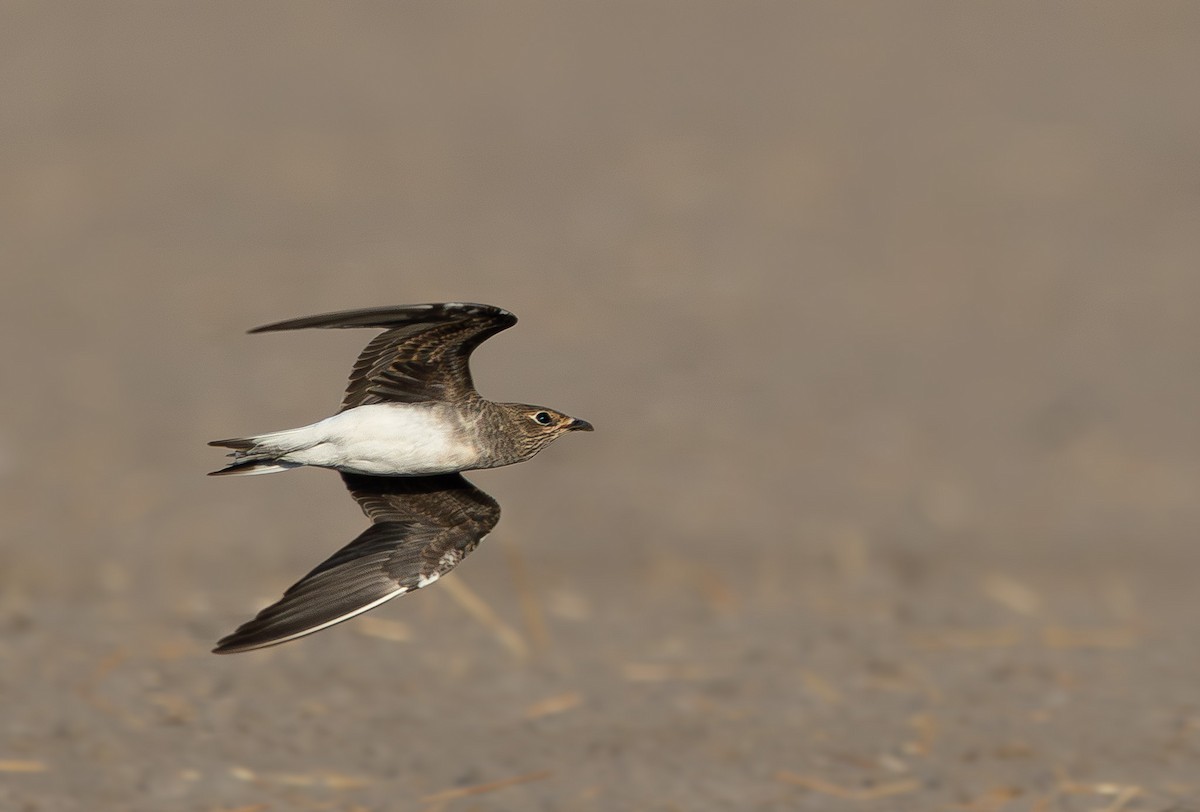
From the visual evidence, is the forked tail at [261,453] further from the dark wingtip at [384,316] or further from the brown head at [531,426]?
the brown head at [531,426]

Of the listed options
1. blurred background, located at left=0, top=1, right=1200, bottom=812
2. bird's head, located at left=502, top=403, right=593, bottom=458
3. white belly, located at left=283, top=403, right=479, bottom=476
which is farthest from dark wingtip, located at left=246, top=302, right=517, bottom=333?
blurred background, located at left=0, top=1, right=1200, bottom=812

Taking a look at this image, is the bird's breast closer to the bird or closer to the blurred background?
the bird

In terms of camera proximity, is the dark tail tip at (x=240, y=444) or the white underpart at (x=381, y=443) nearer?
the dark tail tip at (x=240, y=444)

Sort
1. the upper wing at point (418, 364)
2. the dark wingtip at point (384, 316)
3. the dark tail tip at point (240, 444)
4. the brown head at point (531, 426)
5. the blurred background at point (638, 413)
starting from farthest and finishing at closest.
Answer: the blurred background at point (638, 413) < the brown head at point (531, 426) < the upper wing at point (418, 364) < the dark tail tip at point (240, 444) < the dark wingtip at point (384, 316)

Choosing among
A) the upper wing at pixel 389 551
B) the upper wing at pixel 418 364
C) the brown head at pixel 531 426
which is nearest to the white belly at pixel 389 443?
the upper wing at pixel 418 364

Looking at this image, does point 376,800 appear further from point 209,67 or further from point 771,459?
point 209,67

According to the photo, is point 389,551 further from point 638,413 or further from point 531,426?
point 638,413

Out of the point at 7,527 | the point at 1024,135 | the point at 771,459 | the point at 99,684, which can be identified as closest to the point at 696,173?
the point at 1024,135
